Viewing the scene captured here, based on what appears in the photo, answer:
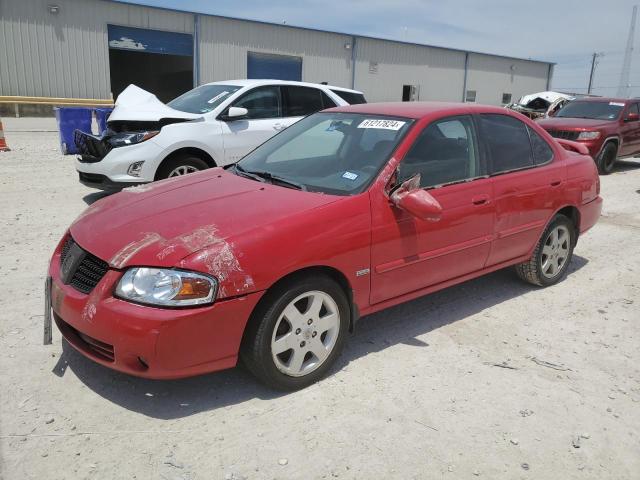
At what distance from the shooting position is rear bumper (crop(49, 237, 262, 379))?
2.62 metres

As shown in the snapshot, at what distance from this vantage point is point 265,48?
26.9 m

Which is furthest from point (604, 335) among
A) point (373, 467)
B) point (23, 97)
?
point (23, 97)

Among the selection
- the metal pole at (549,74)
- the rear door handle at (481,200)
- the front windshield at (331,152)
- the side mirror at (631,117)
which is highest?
the metal pole at (549,74)

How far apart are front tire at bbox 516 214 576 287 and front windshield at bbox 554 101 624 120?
8.37m

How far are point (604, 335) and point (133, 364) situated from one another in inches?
130

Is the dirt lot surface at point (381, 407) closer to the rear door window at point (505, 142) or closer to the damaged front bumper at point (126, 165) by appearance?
the rear door window at point (505, 142)

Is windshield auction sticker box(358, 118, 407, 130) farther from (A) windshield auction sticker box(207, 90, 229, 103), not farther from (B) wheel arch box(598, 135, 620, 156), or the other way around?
(B) wheel arch box(598, 135, 620, 156)

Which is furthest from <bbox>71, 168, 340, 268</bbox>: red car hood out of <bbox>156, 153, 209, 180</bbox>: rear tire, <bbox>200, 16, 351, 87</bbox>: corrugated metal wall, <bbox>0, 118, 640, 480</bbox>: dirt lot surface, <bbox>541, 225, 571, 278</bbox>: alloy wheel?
<bbox>200, 16, 351, 87</bbox>: corrugated metal wall

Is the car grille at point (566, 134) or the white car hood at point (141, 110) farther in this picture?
the car grille at point (566, 134)

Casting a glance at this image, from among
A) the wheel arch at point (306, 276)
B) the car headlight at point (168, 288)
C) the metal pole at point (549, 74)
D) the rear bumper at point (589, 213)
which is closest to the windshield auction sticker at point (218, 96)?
the rear bumper at point (589, 213)

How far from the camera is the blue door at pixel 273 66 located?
26.8m

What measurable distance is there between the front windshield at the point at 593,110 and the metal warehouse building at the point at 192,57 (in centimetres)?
1740

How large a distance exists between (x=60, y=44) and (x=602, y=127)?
807 inches

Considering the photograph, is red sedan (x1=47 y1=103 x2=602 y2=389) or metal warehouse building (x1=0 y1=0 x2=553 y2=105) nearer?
red sedan (x1=47 y1=103 x2=602 y2=389)
